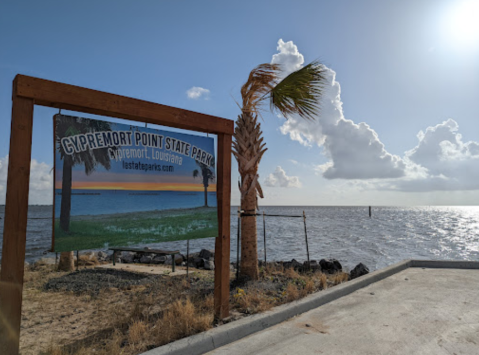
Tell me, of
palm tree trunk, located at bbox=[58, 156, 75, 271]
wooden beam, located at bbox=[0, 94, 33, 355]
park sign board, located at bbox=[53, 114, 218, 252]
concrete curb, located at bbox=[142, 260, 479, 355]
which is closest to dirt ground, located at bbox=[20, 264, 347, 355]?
concrete curb, located at bbox=[142, 260, 479, 355]

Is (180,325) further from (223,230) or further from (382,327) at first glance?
(382,327)

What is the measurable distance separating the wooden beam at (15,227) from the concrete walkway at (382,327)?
2.23m

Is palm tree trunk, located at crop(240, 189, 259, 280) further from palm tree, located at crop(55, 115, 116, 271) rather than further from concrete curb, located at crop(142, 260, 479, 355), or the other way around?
palm tree, located at crop(55, 115, 116, 271)

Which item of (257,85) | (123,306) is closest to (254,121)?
(257,85)

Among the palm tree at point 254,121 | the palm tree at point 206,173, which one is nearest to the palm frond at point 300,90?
the palm tree at point 254,121

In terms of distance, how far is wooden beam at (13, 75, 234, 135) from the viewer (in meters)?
3.68

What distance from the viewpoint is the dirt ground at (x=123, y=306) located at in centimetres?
421

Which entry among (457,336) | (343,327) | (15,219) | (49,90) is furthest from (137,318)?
(457,336)

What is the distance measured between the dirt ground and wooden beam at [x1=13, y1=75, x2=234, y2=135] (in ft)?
9.25

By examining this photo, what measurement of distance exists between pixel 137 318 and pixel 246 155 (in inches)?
192

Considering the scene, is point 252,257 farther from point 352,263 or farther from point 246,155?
point 352,263

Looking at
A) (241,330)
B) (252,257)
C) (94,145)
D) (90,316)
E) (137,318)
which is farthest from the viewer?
(252,257)

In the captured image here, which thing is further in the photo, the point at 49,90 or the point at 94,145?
the point at 94,145

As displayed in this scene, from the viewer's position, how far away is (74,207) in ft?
13.1
